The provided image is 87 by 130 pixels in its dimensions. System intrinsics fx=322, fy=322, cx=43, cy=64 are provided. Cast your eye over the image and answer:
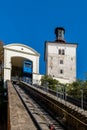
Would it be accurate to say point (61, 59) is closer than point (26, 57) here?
No

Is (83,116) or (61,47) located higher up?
(61,47)

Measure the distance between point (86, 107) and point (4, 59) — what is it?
34601mm

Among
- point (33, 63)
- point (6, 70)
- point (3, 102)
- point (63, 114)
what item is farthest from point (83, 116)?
point (33, 63)

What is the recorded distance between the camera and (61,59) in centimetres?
7206

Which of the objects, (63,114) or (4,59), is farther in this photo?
(4,59)

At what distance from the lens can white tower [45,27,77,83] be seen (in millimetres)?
70312

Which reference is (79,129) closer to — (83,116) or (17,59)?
(83,116)

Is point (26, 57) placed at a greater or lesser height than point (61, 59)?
lesser

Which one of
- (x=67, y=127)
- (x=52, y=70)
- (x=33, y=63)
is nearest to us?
(x=67, y=127)

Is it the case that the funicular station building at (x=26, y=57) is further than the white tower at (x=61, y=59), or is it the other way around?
the white tower at (x=61, y=59)

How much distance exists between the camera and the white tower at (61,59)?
70.3 meters

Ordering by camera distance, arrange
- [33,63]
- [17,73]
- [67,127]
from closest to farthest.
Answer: [67,127] < [33,63] < [17,73]

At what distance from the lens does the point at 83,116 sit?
30.6ft

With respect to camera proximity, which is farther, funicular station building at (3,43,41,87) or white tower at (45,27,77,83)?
white tower at (45,27,77,83)
